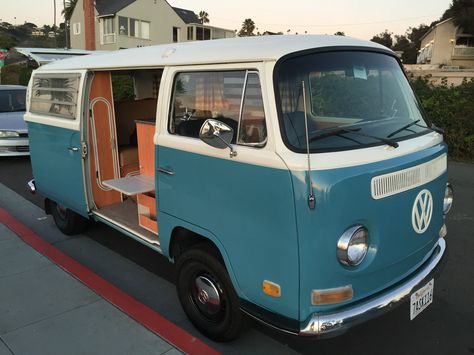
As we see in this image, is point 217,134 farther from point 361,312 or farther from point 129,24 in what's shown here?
point 129,24

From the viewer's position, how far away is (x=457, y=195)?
6957 millimetres

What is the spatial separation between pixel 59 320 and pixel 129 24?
142 feet

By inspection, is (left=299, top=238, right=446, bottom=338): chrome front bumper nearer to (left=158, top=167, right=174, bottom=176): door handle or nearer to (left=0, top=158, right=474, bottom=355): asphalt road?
(left=0, top=158, right=474, bottom=355): asphalt road

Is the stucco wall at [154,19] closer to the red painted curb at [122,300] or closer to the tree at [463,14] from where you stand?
the tree at [463,14]

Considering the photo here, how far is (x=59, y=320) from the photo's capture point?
3.42m

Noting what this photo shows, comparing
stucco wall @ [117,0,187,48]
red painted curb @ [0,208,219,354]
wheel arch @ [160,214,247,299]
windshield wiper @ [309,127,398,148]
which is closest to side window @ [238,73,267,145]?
windshield wiper @ [309,127,398,148]

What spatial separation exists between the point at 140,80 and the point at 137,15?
4132 cm

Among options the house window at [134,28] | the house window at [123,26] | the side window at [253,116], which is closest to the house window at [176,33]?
the house window at [134,28]

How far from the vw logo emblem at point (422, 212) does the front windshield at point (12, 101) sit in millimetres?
10318

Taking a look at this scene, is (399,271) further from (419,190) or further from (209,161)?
(209,161)

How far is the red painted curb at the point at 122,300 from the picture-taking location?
3.14m

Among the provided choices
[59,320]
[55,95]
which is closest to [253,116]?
[59,320]

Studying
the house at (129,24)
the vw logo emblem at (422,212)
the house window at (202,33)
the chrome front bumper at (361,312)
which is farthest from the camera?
the house window at (202,33)

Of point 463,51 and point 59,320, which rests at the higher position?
point 463,51
